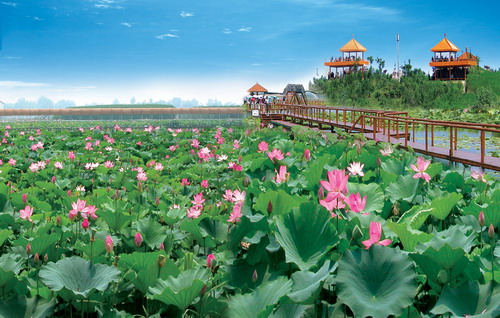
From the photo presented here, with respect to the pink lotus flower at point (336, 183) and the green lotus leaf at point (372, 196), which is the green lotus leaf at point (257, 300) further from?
the green lotus leaf at point (372, 196)

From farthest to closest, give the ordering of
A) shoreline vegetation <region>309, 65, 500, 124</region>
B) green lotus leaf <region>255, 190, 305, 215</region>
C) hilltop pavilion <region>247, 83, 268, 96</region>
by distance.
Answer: hilltop pavilion <region>247, 83, 268, 96</region> → shoreline vegetation <region>309, 65, 500, 124</region> → green lotus leaf <region>255, 190, 305, 215</region>

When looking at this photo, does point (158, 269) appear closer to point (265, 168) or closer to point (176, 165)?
point (265, 168)

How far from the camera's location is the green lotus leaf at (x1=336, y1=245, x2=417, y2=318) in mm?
1123

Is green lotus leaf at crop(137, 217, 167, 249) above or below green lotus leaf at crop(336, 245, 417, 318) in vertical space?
below

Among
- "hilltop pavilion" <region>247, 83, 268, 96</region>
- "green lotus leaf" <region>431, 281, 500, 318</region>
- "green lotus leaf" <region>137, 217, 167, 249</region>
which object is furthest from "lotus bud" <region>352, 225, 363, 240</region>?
"hilltop pavilion" <region>247, 83, 268, 96</region>

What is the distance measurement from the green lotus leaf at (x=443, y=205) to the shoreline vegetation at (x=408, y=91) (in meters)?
29.8

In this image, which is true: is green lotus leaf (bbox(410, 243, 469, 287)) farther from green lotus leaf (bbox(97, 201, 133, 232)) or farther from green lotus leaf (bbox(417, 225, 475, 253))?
green lotus leaf (bbox(97, 201, 133, 232))

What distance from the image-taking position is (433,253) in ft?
4.03

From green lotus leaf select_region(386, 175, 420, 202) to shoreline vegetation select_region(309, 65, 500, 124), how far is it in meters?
29.5

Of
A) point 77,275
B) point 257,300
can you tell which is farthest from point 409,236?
point 77,275

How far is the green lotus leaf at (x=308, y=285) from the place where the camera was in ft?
3.59

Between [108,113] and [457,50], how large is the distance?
3135 cm

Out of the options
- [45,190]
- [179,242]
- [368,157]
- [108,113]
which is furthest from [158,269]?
[108,113]

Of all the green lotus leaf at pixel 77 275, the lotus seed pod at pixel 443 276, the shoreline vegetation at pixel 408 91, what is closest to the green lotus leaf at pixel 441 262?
the lotus seed pod at pixel 443 276
